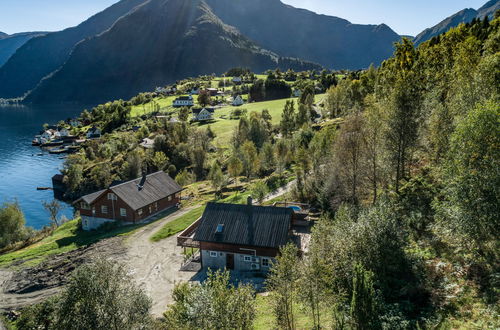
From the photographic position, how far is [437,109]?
1320 inches

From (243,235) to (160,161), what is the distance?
5835 centimetres

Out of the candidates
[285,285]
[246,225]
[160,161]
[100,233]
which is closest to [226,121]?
[160,161]

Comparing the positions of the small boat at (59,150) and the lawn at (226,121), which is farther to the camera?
the small boat at (59,150)

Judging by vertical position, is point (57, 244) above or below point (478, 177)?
below

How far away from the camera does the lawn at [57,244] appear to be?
155ft

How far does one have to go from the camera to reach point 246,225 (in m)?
36.4

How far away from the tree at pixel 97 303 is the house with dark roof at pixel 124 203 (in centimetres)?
3742

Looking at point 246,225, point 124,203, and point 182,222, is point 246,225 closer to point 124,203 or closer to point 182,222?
point 182,222

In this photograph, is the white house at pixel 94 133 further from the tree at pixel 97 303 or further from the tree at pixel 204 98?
the tree at pixel 97 303

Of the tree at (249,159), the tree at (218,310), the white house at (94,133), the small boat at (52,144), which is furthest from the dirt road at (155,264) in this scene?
the small boat at (52,144)

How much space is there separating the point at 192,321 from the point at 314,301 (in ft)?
21.8

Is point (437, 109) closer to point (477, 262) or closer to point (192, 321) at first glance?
point (477, 262)

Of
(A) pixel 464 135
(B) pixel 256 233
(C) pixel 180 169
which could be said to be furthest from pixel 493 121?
(C) pixel 180 169

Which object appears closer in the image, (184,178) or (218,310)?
(218,310)
